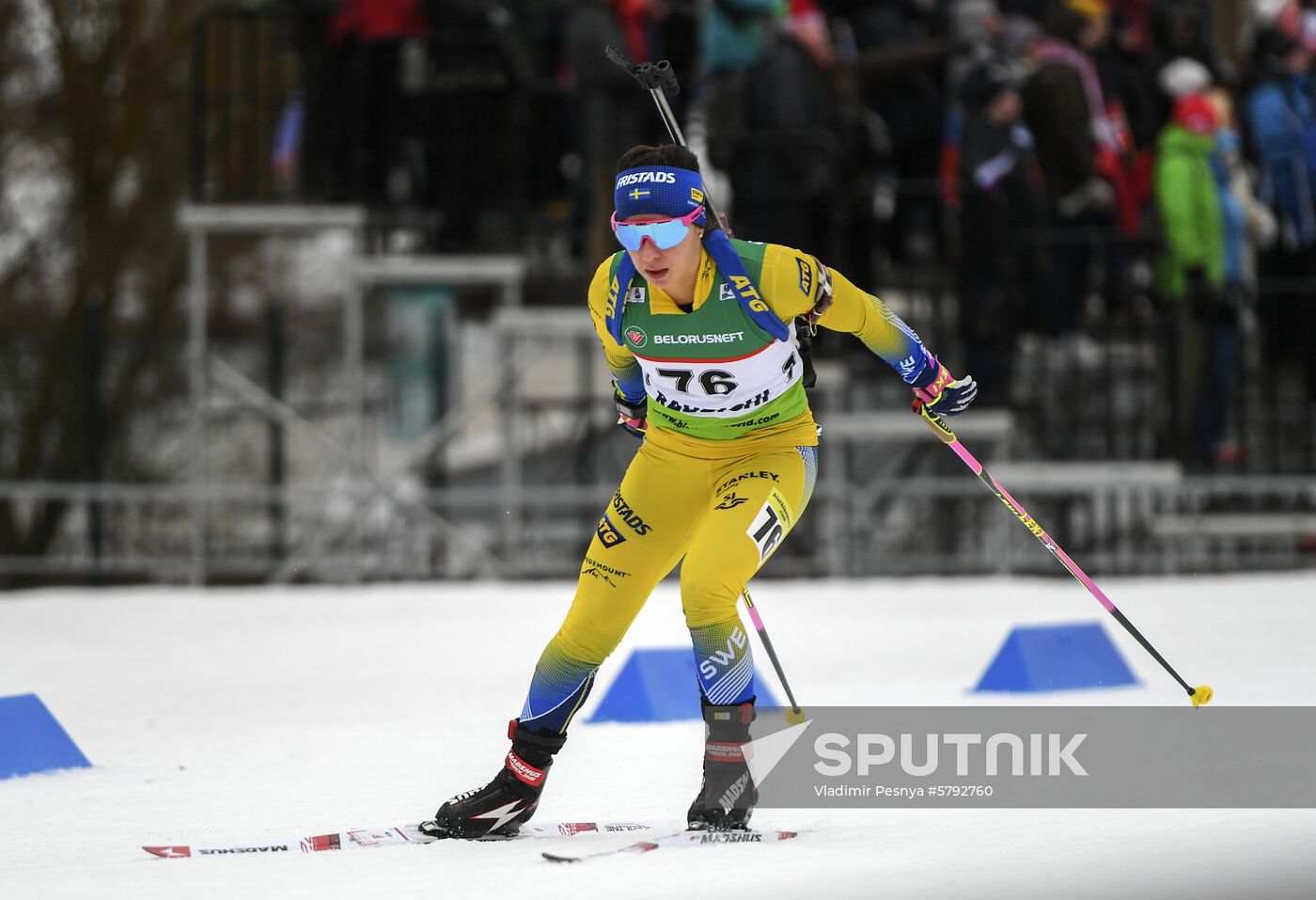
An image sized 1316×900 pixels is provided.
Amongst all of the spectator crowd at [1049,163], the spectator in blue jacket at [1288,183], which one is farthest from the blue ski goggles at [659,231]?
the spectator in blue jacket at [1288,183]

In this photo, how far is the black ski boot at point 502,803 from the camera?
5.49 m

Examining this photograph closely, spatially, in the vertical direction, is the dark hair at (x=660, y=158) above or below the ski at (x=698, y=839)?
above

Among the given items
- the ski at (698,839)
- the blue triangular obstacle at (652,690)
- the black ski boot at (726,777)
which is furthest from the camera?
the blue triangular obstacle at (652,690)

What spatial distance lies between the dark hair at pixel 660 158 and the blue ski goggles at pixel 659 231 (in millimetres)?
195

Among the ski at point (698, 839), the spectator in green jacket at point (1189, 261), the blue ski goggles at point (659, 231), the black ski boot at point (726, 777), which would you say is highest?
the blue ski goggles at point (659, 231)

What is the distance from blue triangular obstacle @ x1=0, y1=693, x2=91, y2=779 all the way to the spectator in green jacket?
8203 mm

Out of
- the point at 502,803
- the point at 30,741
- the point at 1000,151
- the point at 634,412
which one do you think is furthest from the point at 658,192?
the point at 1000,151

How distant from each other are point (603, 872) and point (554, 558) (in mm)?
9565

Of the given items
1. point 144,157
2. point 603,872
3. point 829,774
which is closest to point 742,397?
point 829,774

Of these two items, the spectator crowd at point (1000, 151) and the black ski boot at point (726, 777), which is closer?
the black ski boot at point (726, 777)

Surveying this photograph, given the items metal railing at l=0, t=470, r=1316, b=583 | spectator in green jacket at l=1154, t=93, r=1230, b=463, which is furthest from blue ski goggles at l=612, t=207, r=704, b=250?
metal railing at l=0, t=470, r=1316, b=583

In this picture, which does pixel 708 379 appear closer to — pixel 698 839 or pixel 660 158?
pixel 660 158

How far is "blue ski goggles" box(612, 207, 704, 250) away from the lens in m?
5.56

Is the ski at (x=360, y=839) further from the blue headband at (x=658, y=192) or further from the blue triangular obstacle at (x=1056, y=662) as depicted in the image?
the blue triangular obstacle at (x=1056, y=662)
